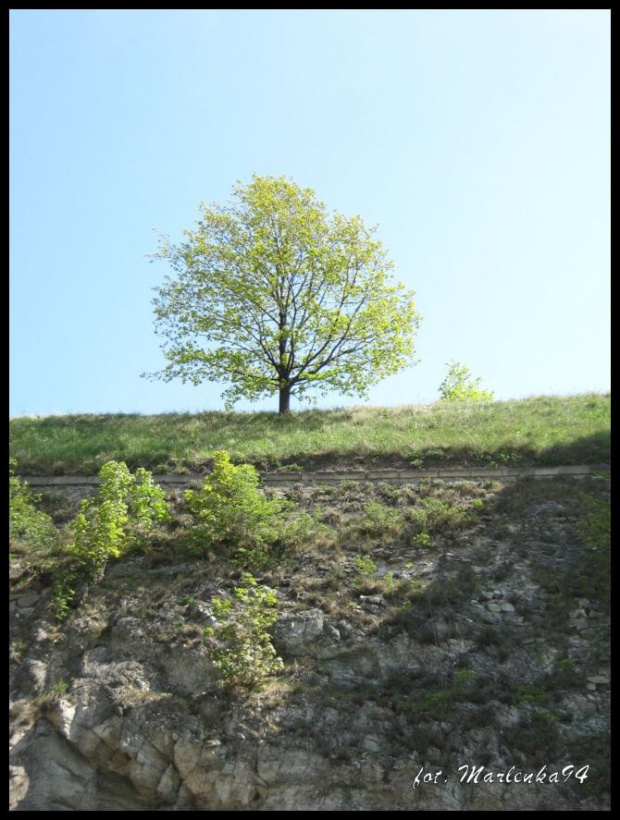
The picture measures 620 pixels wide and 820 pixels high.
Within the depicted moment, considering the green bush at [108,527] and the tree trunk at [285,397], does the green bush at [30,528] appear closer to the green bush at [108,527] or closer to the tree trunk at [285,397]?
the green bush at [108,527]

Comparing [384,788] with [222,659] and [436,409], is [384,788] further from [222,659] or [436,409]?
[436,409]

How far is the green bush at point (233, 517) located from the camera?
41.3 feet

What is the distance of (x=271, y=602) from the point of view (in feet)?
36.0

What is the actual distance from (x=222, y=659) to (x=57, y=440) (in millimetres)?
10613

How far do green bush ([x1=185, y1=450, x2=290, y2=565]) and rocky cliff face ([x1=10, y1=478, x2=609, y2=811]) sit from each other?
479 millimetres

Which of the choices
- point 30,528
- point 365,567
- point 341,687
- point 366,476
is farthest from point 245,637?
point 366,476

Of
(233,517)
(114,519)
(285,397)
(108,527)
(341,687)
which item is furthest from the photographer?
(285,397)

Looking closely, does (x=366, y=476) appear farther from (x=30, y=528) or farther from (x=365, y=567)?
(x=30, y=528)

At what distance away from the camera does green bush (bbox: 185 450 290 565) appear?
12.6m

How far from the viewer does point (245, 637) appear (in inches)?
398

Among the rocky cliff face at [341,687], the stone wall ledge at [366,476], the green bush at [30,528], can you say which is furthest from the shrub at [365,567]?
the green bush at [30,528]

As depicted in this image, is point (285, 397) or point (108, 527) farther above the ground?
point (285, 397)

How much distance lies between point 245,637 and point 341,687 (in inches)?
55.7
